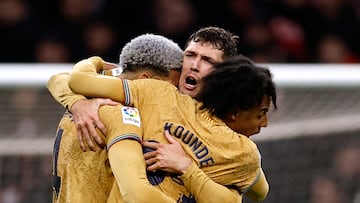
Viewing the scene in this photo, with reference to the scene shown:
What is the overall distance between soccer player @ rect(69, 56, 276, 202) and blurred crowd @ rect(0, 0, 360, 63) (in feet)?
8.47

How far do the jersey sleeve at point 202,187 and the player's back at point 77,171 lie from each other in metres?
0.26

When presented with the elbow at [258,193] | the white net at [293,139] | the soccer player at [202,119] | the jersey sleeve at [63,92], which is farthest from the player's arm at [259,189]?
the white net at [293,139]

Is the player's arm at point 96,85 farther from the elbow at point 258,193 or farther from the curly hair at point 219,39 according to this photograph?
the elbow at point 258,193

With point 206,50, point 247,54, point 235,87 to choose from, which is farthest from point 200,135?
point 247,54

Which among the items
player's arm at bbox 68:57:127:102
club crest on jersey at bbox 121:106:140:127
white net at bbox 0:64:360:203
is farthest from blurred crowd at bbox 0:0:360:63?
club crest on jersey at bbox 121:106:140:127

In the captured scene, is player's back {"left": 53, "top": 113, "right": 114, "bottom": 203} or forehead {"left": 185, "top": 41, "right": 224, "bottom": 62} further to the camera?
forehead {"left": 185, "top": 41, "right": 224, "bottom": 62}

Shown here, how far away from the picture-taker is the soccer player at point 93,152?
3102 mm

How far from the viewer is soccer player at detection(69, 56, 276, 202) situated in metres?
2.95

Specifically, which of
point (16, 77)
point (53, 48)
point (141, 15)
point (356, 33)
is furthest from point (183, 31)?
point (16, 77)

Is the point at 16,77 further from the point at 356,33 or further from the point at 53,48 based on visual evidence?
the point at 356,33

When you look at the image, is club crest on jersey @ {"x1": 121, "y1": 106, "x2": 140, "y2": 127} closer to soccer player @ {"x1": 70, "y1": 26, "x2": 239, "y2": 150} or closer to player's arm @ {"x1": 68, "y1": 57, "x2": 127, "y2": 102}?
player's arm @ {"x1": 68, "y1": 57, "x2": 127, "y2": 102}

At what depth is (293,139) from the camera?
466 centimetres

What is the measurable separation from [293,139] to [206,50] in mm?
1443

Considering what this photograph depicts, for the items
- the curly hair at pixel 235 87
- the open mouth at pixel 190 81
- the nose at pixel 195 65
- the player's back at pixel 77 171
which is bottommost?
the player's back at pixel 77 171
